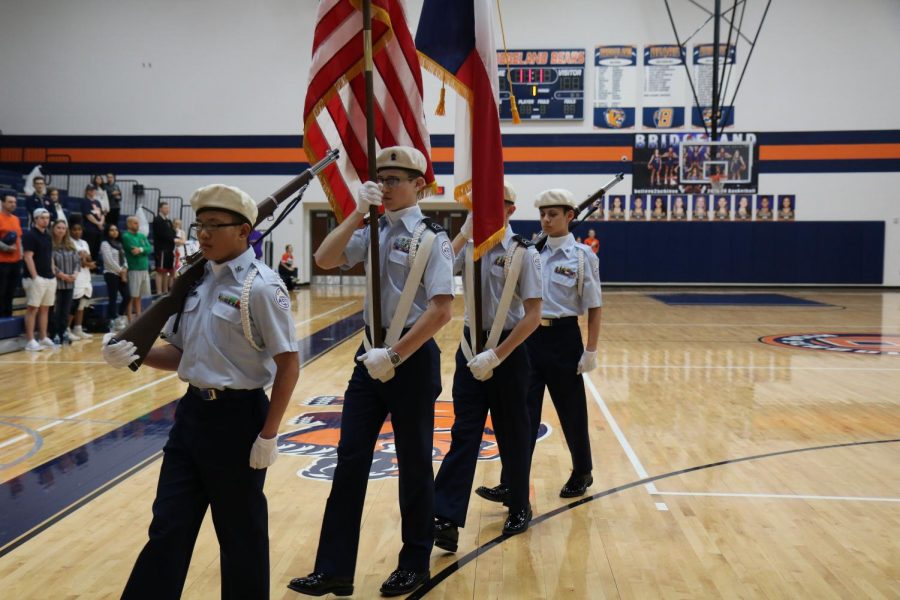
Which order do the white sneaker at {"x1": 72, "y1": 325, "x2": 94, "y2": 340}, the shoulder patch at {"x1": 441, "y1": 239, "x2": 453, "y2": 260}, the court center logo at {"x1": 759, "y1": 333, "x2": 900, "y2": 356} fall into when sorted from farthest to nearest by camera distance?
the white sneaker at {"x1": 72, "y1": 325, "x2": 94, "y2": 340} < the court center logo at {"x1": 759, "y1": 333, "x2": 900, "y2": 356} < the shoulder patch at {"x1": 441, "y1": 239, "x2": 453, "y2": 260}

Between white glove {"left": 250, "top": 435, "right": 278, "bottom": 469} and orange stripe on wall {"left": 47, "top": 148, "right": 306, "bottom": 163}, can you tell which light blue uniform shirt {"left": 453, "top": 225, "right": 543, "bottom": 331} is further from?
orange stripe on wall {"left": 47, "top": 148, "right": 306, "bottom": 163}

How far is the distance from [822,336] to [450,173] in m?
12.7

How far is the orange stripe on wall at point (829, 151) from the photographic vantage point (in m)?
22.7

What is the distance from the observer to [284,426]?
641 cm

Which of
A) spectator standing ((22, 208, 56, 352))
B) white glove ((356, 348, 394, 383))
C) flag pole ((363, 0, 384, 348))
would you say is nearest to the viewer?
white glove ((356, 348, 394, 383))

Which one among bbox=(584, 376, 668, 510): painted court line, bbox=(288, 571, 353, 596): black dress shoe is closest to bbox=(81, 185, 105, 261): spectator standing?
bbox=(584, 376, 668, 510): painted court line

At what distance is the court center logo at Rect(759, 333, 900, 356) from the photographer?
1124cm

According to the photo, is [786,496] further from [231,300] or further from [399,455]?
[231,300]

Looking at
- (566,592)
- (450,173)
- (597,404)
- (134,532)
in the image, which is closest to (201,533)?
(134,532)

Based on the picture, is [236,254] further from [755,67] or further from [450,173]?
[755,67]

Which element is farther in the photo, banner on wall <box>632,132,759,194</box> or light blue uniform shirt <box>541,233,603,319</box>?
banner on wall <box>632,132,759,194</box>

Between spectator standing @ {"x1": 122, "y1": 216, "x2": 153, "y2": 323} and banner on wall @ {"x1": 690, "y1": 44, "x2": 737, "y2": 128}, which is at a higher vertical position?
banner on wall @ {"x1": 690, "y1": 44, "x2": 737, "y2": 128}

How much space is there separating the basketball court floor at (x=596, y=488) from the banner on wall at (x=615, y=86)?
14.5 meters

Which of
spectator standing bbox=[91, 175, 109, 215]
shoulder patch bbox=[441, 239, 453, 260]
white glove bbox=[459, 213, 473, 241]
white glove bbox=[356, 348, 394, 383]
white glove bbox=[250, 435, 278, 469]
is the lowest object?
white glove bbox=[250, 435, 278, 469]
